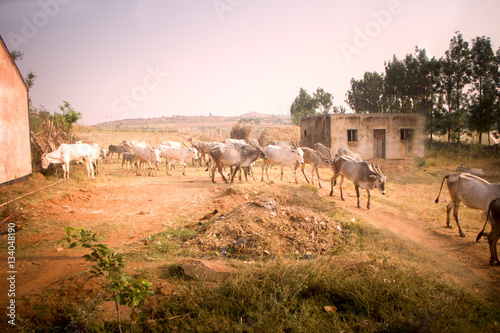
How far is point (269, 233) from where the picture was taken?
22.3 ft

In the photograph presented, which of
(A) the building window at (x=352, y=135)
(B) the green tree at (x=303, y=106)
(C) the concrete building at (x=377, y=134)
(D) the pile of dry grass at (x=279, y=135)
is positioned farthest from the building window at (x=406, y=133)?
(B) the green tree at (x=303, y=106)

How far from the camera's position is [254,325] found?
365cm

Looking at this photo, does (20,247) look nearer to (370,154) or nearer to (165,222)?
(165,222)

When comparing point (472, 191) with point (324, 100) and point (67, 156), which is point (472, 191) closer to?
point (67, 156)

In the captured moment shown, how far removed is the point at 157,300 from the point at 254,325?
4.68 feet

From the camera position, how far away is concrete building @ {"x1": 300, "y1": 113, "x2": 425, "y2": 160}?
75.9 ft

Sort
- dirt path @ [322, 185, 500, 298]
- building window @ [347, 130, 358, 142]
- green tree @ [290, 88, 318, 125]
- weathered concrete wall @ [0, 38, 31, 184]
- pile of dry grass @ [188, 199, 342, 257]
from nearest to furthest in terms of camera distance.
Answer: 1. dirt path @ [322, 185, 500, 298]
2. pile of dry grass @ [188, 199, 342, 257]
3. weathered concrete wall @ [0, 38, 31, 184]
4. building window @ [347, 130, 358, 142]
5. green tree @ [290, 88, 318, 125]

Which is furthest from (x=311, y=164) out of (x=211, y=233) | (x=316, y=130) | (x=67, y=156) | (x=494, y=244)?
(x=67, y=156)

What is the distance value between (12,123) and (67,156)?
2.47 m

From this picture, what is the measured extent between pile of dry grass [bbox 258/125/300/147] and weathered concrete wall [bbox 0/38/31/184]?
19.8m

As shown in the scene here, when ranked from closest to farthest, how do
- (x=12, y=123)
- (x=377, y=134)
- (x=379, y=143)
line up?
(x=12, y=123), (x=377, y=134), (x=379, y=143)

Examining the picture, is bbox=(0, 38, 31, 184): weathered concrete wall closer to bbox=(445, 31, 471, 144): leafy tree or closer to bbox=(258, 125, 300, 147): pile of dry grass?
bbox=(258, 125, 300, 147): pile of dry grass

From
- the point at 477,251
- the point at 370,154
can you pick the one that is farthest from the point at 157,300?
the point at 370,154

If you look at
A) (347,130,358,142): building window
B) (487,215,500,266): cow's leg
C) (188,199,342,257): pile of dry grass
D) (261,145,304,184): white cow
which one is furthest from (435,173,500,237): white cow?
(347,130,358,142): building window
